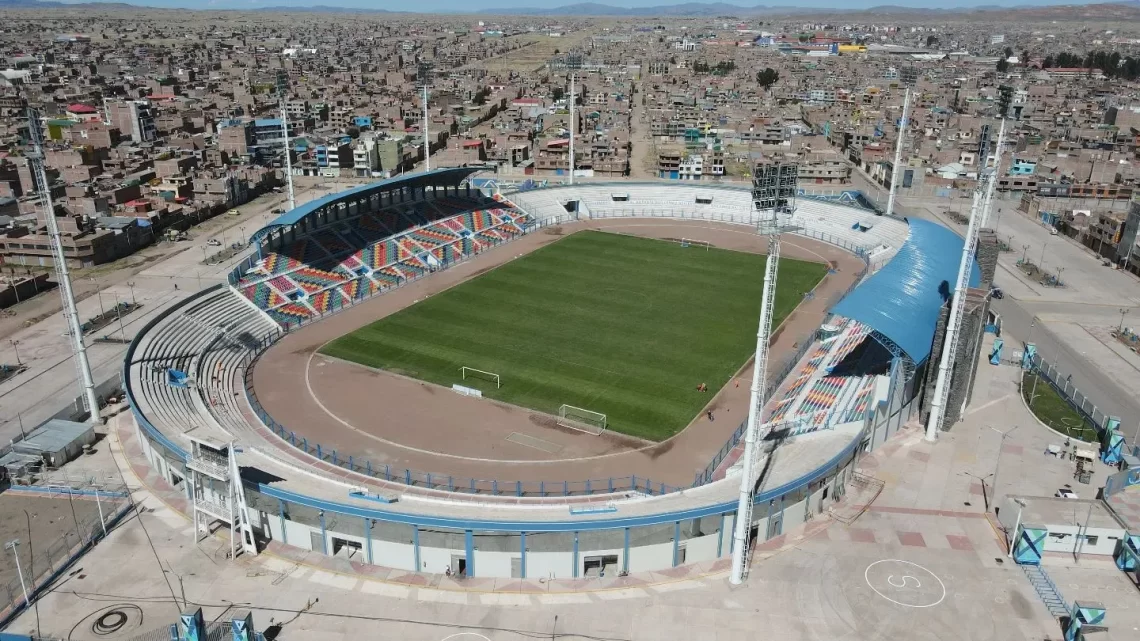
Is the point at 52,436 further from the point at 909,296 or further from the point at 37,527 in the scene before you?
the point at 909,296

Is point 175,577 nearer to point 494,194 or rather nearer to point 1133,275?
point 494,194

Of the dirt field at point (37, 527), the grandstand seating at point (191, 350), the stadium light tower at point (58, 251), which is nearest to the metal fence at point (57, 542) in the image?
the dirt field at point (37, 527)

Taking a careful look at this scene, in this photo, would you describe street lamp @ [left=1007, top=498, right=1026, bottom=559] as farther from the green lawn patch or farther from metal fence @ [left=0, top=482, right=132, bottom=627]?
metal fence @ [left=0, top=482, right=132, bottom=627]

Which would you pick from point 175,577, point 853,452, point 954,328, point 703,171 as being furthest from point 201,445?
point 703,171

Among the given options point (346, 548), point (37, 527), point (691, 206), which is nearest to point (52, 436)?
point (37, 527)

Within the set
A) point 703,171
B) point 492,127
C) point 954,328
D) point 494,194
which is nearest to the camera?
point 954,328

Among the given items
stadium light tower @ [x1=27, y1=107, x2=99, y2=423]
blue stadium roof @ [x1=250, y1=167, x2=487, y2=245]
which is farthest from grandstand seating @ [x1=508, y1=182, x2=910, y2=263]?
stadium light tower @ [x1=27, y1=107, x2=99, y2=423]
